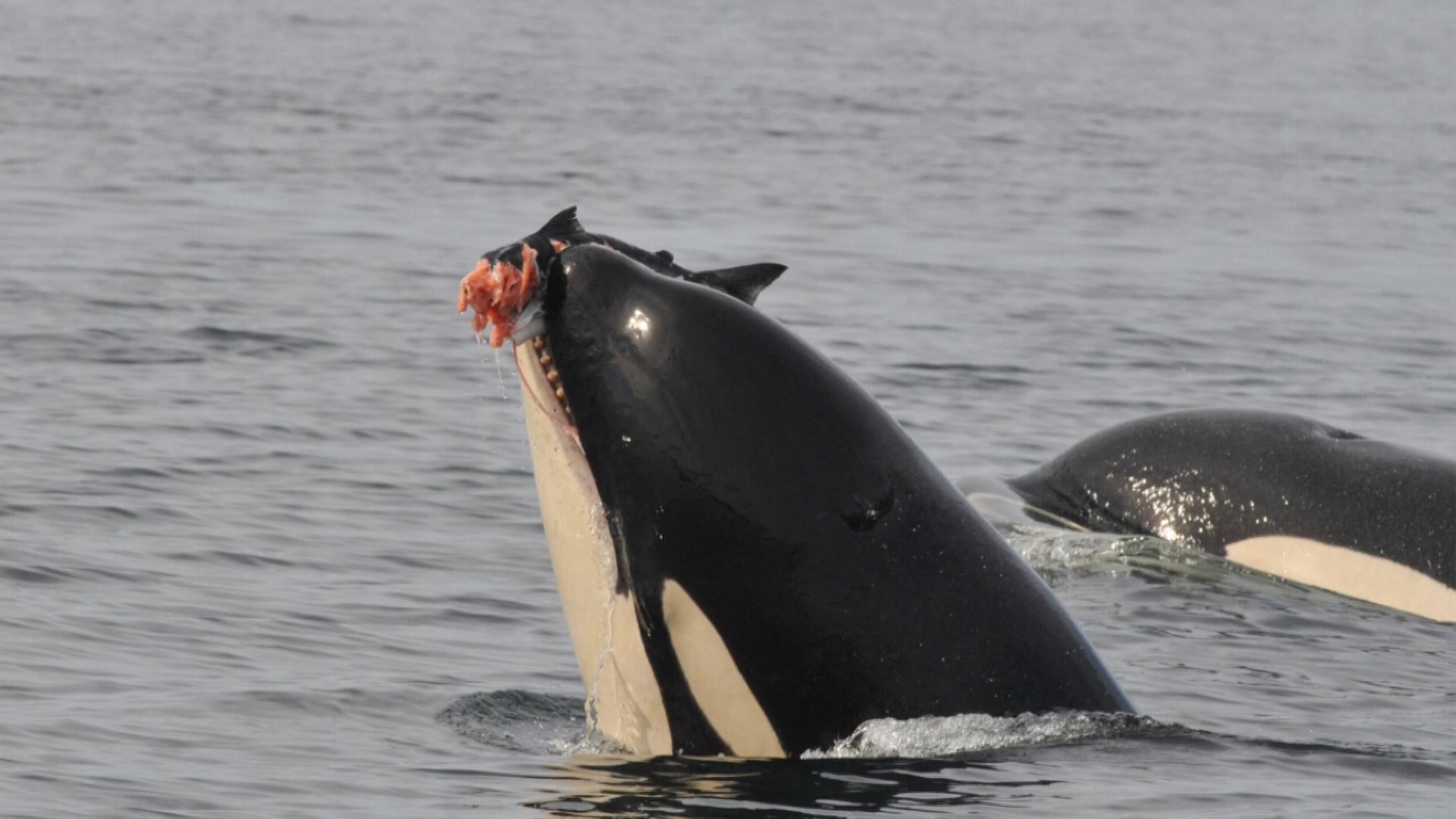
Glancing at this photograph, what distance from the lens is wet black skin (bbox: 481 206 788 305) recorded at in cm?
759

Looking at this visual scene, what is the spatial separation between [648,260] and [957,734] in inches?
69.0

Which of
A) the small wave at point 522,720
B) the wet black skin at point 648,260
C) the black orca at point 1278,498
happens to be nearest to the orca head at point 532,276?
the wet black skin at point 648,260

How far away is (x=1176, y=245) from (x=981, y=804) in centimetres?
2541

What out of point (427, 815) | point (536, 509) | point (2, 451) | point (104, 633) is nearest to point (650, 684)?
point (427, 815)

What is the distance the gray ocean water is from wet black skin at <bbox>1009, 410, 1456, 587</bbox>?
1.40 ft

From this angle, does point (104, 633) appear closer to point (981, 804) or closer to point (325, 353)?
point (981, 804)

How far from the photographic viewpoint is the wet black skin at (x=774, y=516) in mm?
7359

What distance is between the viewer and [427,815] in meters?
8.20

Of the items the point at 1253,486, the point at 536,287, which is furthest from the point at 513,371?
the point at 536,287

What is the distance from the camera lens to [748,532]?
290 inches

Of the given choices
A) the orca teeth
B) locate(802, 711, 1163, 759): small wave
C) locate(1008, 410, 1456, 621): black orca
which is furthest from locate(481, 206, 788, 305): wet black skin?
locate(1008, 410, 1456, 621): black orca

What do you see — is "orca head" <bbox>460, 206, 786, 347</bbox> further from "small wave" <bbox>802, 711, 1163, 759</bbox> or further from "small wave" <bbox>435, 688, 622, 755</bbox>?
"small wave" <bbox>435, 688, 622, 755</bbox>

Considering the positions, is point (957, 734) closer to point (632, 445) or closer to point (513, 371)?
point (632, 445)

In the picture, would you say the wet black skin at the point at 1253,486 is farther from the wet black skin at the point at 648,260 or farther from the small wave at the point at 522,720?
the wet black skin at the point at 648,260
